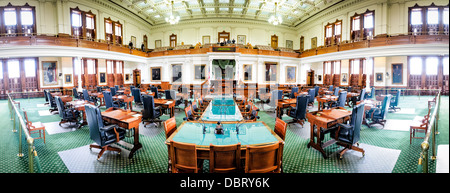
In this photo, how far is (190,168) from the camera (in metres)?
2.10

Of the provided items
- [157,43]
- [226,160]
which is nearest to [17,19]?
[157,43]

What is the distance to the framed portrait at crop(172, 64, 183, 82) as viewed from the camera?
17.8m

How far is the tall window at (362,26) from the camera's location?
14.4 m

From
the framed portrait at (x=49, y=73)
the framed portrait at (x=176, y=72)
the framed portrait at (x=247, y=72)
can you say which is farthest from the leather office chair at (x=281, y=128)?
the framed portrait at (x=49, y=73)

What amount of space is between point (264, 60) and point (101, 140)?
15760 millimetres

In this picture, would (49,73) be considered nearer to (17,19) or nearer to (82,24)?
(17,19)

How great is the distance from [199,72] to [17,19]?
12.9 meters

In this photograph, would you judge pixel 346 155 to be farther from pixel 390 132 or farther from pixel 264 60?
pixel 264 60

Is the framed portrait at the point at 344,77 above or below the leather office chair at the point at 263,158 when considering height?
above

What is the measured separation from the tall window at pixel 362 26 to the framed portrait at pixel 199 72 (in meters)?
12.5

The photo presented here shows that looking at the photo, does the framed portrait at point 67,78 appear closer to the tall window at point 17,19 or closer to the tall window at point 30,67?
the tall window at point 30,67

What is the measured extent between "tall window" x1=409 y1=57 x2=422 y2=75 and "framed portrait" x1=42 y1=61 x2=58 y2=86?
25.6 meters

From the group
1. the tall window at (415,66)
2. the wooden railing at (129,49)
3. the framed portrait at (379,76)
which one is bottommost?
the framed portrait at (379,76)
